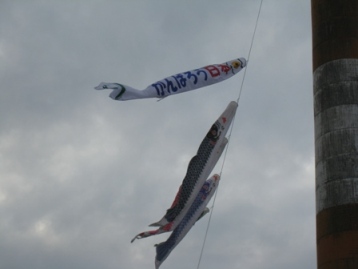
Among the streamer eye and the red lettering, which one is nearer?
the red lettering

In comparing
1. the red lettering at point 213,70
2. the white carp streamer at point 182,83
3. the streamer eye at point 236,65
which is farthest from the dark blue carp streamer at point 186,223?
the streamer eye at point 236,65

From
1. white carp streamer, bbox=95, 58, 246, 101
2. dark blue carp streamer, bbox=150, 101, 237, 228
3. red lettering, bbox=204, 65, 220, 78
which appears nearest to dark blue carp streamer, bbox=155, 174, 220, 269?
dark blue carp streamer, bbox=150, 101, 237, 228

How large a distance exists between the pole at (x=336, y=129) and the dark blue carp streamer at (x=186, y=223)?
4.65 m

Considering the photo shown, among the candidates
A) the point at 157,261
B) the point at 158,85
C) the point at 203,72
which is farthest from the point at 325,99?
the point at 157,261

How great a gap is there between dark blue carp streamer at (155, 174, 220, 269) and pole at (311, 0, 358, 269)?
4650 mm

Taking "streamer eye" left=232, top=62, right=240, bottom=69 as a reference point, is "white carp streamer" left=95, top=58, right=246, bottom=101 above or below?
below

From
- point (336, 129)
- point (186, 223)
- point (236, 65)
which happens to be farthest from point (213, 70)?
point (186, 223)

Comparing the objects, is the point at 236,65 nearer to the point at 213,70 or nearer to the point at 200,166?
the point at 213,70

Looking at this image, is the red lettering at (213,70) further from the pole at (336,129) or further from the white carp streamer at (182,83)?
the pole at (336,129)

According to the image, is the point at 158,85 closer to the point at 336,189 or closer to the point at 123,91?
the point at 123,91

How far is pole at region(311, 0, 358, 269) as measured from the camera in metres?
28.0

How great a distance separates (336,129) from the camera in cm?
3031

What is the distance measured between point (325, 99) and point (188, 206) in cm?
790

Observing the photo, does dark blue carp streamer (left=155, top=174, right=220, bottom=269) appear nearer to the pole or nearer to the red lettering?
the pole
